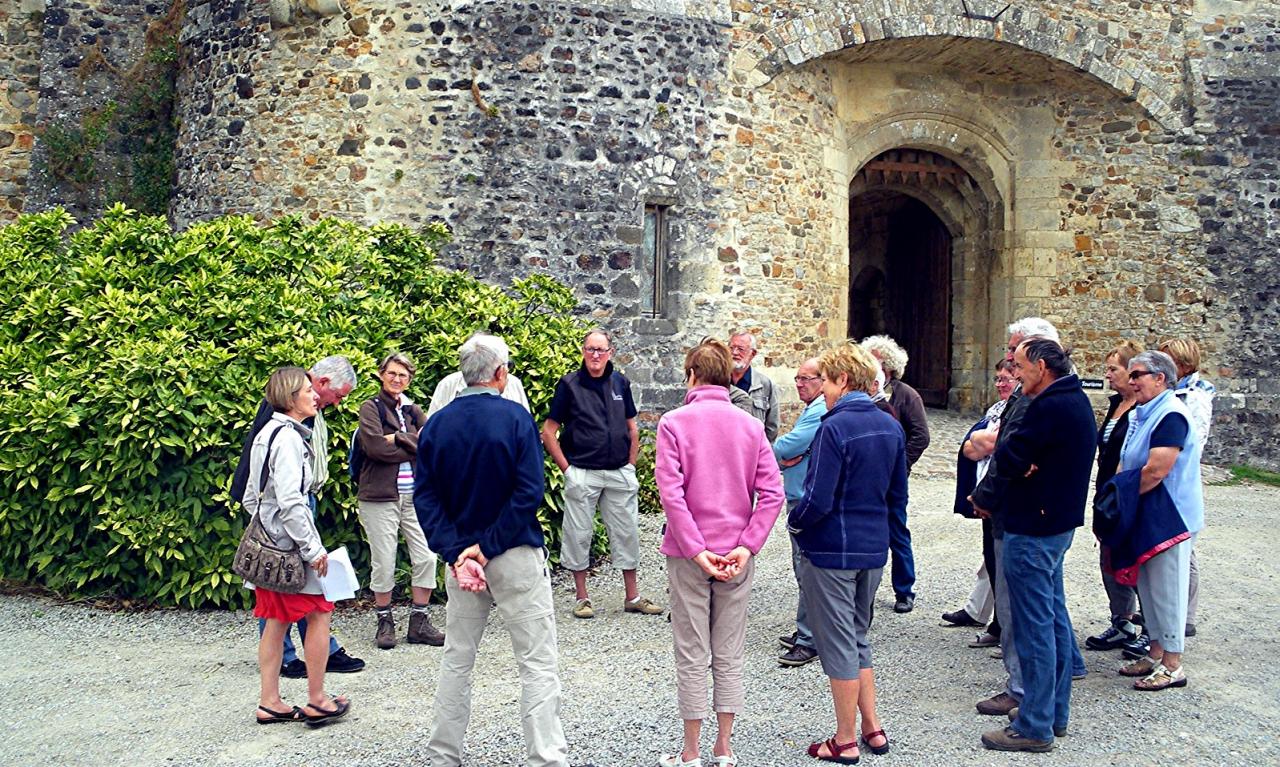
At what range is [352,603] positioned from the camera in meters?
6.89

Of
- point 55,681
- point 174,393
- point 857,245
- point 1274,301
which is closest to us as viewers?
point 55,681

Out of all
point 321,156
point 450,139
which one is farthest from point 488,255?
point 321,156

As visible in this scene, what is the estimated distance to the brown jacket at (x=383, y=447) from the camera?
5.95 m

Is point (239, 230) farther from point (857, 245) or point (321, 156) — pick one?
point (857, 245)

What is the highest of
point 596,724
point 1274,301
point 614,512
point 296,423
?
point 1274,301

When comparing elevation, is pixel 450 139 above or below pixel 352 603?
above

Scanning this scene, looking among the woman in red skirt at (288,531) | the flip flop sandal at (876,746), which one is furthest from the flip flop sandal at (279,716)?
the flip flop sandal at (876,746)

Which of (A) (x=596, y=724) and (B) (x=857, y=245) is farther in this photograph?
(B) (x=857, y=245)

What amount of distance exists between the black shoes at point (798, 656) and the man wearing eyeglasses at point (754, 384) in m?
1.58

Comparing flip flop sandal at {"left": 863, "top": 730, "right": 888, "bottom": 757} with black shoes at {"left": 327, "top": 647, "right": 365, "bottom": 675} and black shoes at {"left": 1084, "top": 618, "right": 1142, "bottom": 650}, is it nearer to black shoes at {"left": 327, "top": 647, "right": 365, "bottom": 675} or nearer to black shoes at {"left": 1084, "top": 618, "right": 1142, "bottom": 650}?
black shoes at {"left": 1084, "top": 618, "right": 1142, "bottom": 650}

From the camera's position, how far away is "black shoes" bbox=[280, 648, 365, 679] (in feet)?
18.1

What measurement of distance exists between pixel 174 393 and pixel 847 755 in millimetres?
4401

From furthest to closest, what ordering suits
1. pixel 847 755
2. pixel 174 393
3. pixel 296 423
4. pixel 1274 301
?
pixel 1274 301, pixel 174 393, pixel 296 423, pixel 847 755

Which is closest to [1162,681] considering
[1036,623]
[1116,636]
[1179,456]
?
[1116,636]
